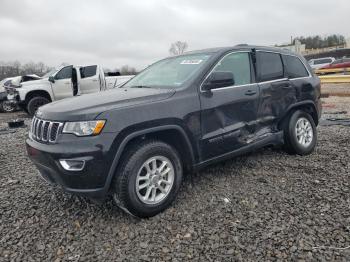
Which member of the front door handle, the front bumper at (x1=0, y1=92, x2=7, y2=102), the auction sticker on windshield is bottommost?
the front door handle

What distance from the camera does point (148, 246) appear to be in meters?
2.63

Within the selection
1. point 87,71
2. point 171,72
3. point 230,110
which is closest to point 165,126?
point 230,110

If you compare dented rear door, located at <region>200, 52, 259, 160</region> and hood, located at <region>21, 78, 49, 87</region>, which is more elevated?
hood, located at <region>21, 78, 49, 87</region>

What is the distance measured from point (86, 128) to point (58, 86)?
9.18m

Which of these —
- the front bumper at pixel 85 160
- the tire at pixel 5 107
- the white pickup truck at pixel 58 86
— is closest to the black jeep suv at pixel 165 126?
the front bumper at pixel 85 160

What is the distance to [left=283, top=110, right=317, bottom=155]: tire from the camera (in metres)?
4.42

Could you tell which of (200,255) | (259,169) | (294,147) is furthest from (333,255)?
(294,147)

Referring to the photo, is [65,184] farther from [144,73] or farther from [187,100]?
[144,73]

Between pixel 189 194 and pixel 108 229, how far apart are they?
1039mm

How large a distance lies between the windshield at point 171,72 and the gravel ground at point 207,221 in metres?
1.30

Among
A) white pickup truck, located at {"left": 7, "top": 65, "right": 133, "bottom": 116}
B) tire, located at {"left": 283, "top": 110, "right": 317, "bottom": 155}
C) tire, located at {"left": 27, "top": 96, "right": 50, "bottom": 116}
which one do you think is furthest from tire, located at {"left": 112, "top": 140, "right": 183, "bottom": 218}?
tire, located at {"left": 27, "top": 96, "right": 50, "bottom": 116}

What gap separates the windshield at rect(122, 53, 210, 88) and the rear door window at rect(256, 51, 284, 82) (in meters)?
0.86

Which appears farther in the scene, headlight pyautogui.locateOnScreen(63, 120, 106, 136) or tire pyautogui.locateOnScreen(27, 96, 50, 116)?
tire pyautogui.locateOnScreen(27, 96, 50, 116)

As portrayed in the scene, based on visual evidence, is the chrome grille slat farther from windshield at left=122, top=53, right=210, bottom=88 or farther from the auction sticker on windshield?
the auction sticker on windshield
